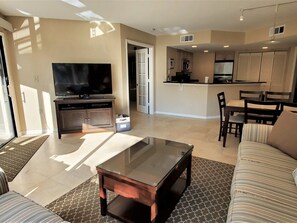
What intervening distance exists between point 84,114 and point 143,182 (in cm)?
295

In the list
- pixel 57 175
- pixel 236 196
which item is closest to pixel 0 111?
pixel 57 175

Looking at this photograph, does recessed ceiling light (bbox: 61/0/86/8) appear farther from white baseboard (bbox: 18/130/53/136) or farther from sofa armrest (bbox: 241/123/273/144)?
sofa armrest (bbox: 241/123/273/144)

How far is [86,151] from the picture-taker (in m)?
3.38

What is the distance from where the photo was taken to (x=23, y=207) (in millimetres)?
1283

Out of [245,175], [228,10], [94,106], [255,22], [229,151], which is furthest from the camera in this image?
[255,22]

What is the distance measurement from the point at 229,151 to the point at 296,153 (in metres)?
1.38

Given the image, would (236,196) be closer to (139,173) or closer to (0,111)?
(139,173)

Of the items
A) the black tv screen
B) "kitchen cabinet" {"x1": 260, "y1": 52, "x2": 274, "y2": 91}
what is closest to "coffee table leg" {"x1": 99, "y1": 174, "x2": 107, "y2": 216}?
the black tv screen

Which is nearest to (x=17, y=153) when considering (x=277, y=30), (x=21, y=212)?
(x=21, y=212)

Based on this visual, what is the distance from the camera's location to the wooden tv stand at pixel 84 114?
13.2ft

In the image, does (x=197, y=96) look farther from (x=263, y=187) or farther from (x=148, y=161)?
(x=263, y=187)

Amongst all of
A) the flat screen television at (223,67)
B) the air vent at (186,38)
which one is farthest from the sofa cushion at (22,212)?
the flat screen television at (223,67)

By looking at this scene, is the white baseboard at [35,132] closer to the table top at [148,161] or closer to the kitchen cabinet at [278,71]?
the table top at [148,161]

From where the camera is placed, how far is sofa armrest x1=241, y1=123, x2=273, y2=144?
245cm
